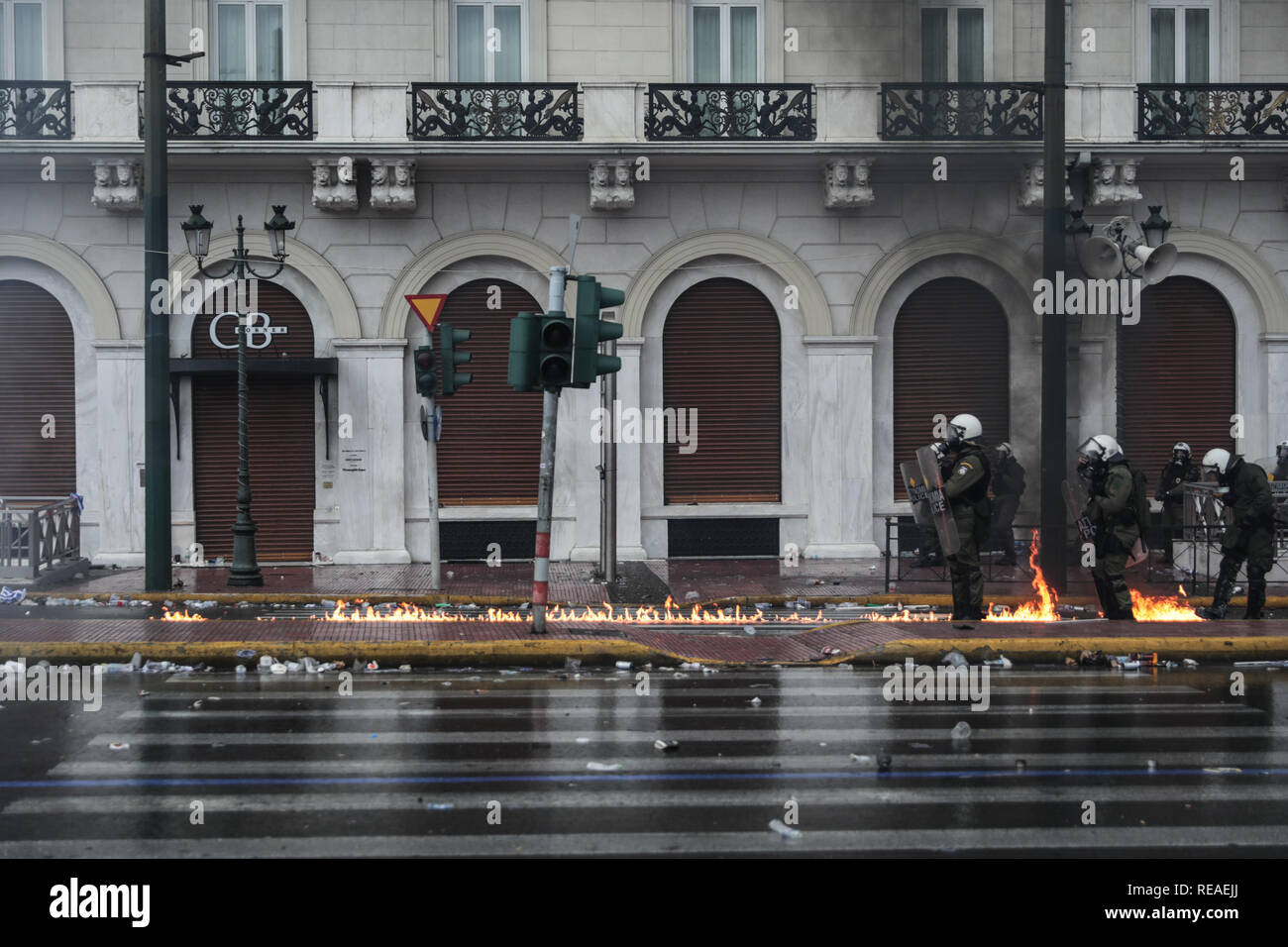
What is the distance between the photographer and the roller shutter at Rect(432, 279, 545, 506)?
2072 cm

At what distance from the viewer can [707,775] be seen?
25.5ft

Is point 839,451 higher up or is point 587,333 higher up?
point 587,333

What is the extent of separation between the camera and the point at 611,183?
20.2 m

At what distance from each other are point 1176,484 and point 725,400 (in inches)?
264

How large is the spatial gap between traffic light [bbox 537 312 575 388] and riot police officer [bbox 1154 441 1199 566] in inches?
412

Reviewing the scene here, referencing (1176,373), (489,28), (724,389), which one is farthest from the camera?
(1176,373)

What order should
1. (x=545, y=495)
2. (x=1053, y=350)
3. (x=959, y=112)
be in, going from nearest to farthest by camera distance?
(x=545, y=495), (x=1053, y=350), (x=959, y=112)

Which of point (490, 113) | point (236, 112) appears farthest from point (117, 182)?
point (490, 113)

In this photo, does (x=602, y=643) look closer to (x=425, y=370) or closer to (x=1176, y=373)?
(x=425, y=370)

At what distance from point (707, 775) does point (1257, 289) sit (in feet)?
54.9

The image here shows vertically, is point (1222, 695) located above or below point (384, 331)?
below

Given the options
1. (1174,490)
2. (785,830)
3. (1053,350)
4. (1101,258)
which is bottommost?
(785,830)

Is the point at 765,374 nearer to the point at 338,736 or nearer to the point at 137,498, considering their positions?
the point at 137,498

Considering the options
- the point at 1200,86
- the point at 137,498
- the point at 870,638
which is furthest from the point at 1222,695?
the point at 137,498
